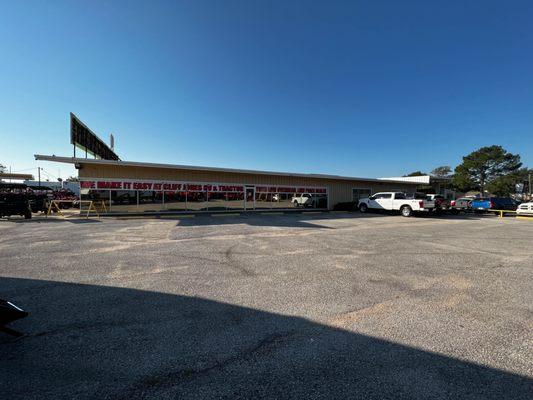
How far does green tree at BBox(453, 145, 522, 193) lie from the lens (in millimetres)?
55500

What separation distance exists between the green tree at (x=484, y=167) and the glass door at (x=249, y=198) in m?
52.7

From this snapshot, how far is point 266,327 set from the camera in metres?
3.35

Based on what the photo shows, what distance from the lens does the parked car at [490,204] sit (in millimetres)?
23734

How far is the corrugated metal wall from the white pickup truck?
11.3 feet

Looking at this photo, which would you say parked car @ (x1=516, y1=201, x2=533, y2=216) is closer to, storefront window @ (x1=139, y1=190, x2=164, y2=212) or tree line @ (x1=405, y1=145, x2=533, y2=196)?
storefront window @ (x1=139, y1=190, x2=164, y2=212)

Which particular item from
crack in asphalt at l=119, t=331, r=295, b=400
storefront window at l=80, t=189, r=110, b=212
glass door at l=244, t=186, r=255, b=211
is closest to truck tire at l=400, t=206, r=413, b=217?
glass door at l=244, t=186, r=255, b=211

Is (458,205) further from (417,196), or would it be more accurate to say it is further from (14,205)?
(14,205)

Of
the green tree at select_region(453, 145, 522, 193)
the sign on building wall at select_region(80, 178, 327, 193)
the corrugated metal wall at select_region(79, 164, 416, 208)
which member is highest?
the green tree at select_region(453, 145, 522, 193)

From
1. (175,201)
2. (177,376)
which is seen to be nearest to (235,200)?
(175,201)

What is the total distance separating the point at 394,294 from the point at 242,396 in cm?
325

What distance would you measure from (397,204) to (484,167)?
50056 mm

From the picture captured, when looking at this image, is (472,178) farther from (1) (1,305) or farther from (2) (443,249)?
(1) (1,305)

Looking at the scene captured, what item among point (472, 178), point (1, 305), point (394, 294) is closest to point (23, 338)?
point (1, 305)

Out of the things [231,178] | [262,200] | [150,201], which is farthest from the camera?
[262,200]
